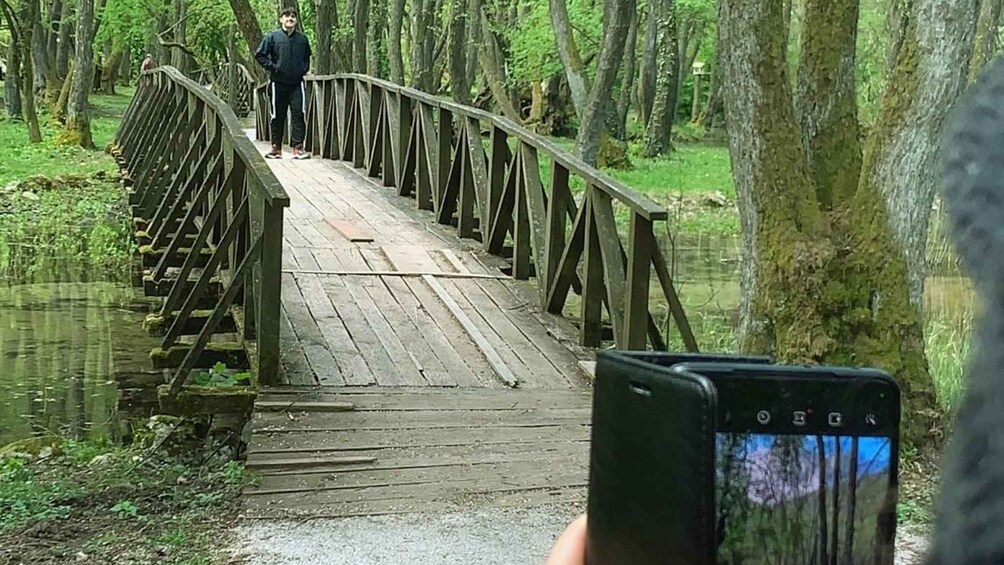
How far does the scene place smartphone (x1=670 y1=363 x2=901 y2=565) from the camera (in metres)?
1.29

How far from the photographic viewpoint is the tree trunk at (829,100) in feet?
19.6

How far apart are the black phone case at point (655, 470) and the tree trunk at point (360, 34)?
2171 cm

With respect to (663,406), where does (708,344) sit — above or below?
below

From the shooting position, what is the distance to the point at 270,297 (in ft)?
19.8

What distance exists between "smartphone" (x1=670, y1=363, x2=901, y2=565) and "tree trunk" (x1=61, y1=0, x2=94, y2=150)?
2266 cm

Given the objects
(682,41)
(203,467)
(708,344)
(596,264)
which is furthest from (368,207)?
(682,41)

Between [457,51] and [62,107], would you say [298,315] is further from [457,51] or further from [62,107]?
[62,107]

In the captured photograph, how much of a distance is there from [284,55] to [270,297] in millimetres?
6888

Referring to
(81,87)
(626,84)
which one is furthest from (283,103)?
(626,84)

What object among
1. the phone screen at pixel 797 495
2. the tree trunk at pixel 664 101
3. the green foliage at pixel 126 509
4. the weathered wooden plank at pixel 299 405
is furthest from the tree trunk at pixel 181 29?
the phone screen at pixel 797 495

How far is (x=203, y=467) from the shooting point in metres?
5.96

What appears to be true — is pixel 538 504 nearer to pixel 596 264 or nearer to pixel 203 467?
pixel 203 467

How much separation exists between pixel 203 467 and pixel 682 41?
32.2m

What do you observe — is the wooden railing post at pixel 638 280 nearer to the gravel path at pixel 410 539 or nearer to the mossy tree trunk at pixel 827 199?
the mossy tree trunk at pixel 827 199
